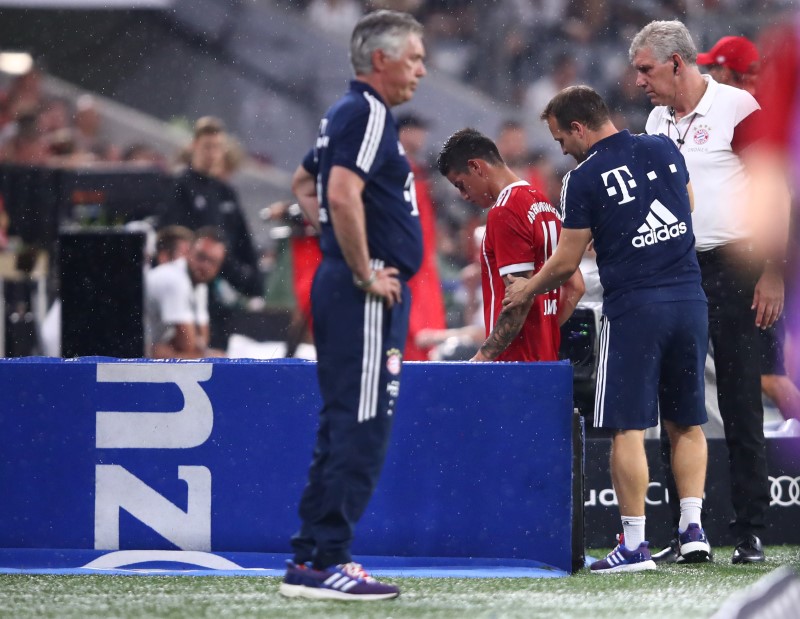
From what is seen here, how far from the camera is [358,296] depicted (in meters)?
3.66

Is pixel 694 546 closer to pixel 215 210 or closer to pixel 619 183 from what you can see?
pixel 619 183

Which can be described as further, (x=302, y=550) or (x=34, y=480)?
(x=34, y=480)

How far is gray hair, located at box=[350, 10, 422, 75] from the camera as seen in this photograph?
145 inches

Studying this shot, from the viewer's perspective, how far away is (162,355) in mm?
8625

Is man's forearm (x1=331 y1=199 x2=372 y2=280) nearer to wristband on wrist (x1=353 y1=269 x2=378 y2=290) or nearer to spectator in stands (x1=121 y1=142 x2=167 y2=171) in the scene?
wristband on wrist (x1=353 y1=269 x2=378 y2=290)

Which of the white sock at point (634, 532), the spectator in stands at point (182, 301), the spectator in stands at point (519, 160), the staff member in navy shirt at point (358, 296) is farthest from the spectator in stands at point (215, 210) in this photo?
the staff member in navy shirt at point (358, 296)

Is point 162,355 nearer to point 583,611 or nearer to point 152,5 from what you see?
point 583,611

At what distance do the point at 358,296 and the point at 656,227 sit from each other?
130 cm

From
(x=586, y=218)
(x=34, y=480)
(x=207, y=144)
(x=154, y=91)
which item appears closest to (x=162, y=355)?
(x=207, y=144)

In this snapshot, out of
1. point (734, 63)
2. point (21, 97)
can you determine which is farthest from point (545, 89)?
point (734, 63)

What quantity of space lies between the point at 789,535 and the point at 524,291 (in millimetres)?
1799

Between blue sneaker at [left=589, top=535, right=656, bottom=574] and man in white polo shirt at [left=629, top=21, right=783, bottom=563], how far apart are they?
58cm

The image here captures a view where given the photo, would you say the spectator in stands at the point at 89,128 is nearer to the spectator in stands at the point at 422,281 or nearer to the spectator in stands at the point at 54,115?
the spectator in stands at the point at 54,115

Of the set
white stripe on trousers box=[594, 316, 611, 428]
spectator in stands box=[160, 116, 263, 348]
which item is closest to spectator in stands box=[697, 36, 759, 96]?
white stripe on trousers box=[594, 316, 611, 428]
